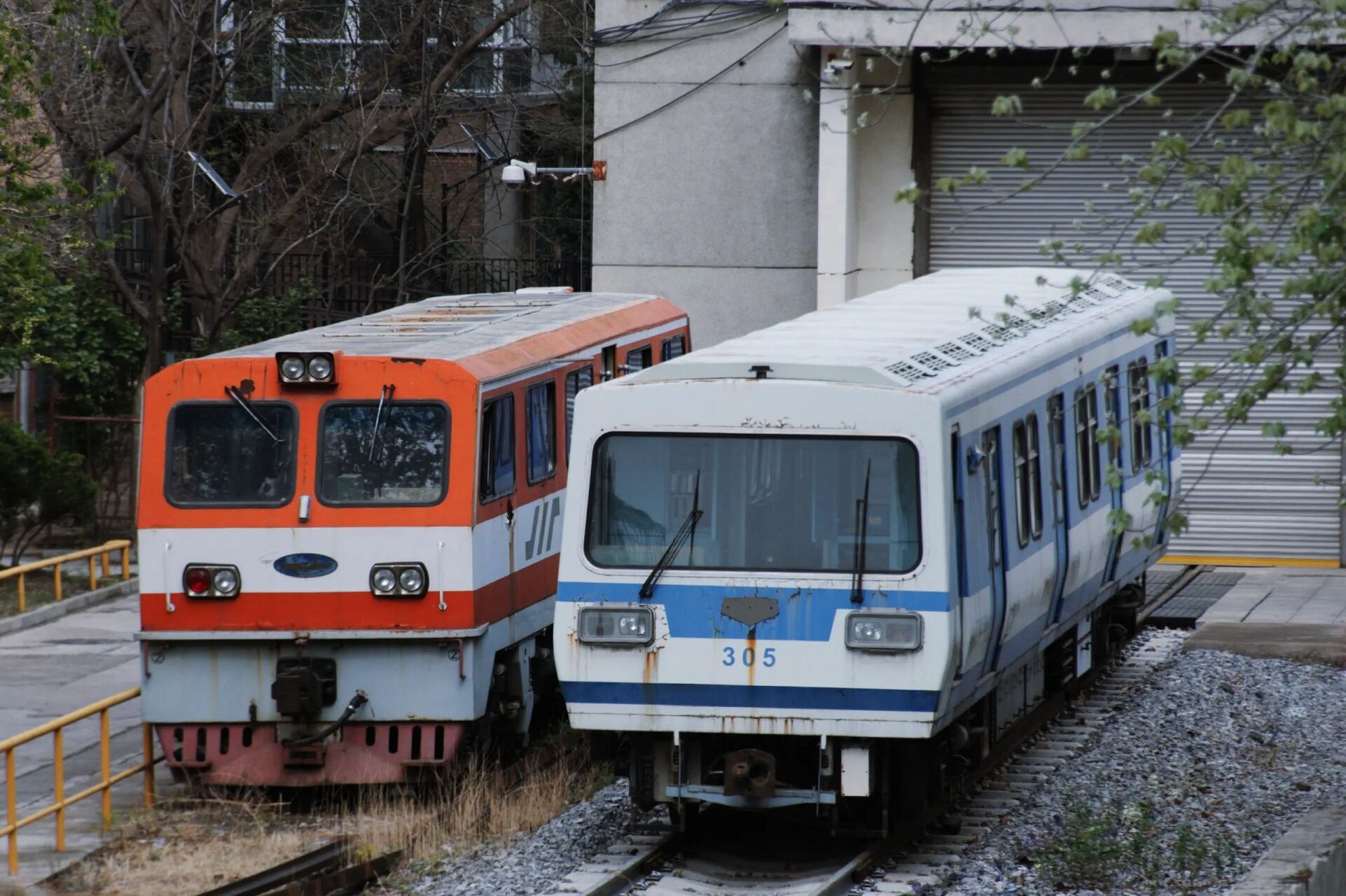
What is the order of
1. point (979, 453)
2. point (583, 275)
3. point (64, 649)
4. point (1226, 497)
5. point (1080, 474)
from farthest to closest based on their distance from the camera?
point (583, 275), point (1226, 497), point (64, 649), point (1080, 474), point (979, 453)

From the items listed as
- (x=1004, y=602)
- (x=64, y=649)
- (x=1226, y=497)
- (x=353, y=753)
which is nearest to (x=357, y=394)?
(x=353, y=753)

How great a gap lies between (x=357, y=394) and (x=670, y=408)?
2512mm

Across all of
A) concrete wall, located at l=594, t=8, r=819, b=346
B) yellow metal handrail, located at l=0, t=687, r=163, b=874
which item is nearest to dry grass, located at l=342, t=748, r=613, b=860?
yellow metal handrail, located at l=0, t=687, r=163, b=874

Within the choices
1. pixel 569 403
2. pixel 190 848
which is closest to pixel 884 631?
pixel 190 848

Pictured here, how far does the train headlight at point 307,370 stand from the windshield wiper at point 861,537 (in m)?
3.50

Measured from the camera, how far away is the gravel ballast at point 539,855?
9.59 meters

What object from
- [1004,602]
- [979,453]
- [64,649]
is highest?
[979,453]

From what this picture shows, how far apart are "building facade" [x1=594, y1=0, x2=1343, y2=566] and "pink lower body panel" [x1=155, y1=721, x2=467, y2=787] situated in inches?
369

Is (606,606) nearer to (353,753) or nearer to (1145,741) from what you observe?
(353,753)

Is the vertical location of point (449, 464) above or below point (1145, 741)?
above

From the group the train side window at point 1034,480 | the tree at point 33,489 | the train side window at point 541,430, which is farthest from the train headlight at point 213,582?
the tree at point 33,489

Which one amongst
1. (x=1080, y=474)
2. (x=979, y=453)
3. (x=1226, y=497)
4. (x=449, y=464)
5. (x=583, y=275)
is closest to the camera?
(x=979, y=453)

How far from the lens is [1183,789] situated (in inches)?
449

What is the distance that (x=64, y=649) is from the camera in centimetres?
1716
